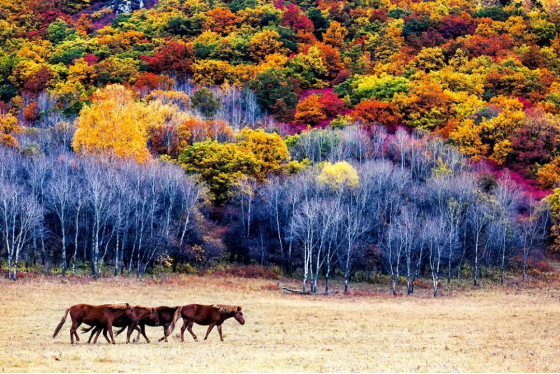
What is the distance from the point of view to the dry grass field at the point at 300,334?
752 inches

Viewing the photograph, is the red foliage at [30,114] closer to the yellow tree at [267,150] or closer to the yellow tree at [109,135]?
the yellow tree at [109,135]

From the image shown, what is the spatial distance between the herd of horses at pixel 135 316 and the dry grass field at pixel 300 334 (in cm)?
64

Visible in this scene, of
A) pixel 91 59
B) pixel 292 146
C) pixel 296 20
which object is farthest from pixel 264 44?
pixel 292 146

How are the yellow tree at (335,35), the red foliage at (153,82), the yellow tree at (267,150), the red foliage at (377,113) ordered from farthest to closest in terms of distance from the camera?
1. the yellow tree at (335,35)
2. the red foliage at (153,82)
3. the red foliage at (377,113)
4. the yellow tree at (267,150)

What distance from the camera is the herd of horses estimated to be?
72.4 ft

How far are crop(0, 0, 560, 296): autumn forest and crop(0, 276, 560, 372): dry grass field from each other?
8626 millimetres

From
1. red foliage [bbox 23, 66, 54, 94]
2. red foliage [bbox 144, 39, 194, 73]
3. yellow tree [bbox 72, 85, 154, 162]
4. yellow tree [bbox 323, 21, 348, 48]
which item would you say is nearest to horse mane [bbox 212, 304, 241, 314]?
yellow tree [bbox 72, 85, 154, 162]

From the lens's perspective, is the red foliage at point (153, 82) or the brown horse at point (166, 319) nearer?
the brown horse at point (166, 319)

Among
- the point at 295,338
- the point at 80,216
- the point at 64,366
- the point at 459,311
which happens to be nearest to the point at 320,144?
the point at 80,216

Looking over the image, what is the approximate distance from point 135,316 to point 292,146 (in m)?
58.8

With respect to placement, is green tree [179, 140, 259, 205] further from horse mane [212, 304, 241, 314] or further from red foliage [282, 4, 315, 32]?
red foliage [282, 4, 315, 32]

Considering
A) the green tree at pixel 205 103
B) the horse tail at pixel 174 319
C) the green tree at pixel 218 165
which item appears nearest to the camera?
the horse tail at pixel 174 319

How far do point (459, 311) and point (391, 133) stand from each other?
5319 cm

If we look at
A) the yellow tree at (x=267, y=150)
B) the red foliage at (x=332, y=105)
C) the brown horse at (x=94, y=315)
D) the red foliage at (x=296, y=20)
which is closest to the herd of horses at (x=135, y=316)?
the brown horse at (x=94, y=315)
